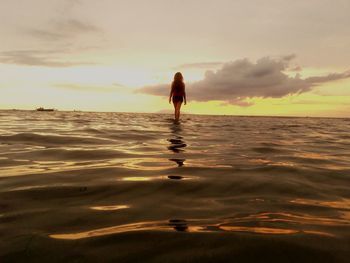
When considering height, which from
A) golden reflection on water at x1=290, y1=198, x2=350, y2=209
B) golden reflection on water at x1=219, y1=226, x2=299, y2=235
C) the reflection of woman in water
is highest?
the reflection of woman in water

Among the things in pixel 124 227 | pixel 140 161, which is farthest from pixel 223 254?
pixel 140 161

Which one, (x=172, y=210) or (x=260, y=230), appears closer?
Result: (x=260, y=230)

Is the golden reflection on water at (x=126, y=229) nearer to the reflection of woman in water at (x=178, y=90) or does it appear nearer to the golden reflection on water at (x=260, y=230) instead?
the golden reflection on water at (x=260, y=230)

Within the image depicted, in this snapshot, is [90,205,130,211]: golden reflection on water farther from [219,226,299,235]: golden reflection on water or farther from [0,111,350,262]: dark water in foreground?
[219,226,299,235]: golden reflection on water

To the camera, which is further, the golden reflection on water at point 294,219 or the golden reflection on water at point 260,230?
the golden reflection on water at point 294,219

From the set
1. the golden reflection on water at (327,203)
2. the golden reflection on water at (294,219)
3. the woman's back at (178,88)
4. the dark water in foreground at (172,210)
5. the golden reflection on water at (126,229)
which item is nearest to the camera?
the dark water in foreground at (172,210)

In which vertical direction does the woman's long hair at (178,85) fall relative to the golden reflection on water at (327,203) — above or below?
above

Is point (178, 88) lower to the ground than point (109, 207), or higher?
higher

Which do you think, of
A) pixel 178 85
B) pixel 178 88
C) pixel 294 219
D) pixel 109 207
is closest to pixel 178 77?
pixel 178 85

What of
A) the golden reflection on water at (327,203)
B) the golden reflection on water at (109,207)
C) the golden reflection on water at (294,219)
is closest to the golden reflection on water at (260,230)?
the golden reflection on water at (294,219)

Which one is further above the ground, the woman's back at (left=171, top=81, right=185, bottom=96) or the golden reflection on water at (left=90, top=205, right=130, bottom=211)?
the woman's back at (left=171, top=81, right=185, bottom=96)

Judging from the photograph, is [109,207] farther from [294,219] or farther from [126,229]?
[294,219]

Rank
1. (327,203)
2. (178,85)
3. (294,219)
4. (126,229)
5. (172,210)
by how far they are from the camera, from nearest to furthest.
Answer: (126,229) < (294,219) < (172,210) < (327,203) < (178,85)

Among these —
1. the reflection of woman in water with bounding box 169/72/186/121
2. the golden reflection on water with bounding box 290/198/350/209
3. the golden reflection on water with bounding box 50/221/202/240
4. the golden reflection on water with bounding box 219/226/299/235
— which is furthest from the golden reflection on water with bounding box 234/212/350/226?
the reflection of woman in water with bounding box 169/72/186/121
